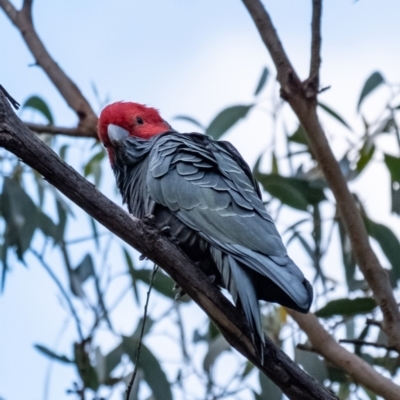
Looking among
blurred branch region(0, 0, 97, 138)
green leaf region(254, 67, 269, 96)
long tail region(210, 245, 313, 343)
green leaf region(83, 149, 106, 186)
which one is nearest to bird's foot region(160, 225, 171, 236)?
long tail region(210, 245, 313, 343)

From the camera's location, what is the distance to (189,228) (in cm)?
275

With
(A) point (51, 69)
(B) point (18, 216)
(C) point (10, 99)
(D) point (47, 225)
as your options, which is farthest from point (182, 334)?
(C) point (10, 99)

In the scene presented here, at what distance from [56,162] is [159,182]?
2.27ft

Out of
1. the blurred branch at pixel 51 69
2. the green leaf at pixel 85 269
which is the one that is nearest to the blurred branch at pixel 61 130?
the blurred branch at pixel 51 69

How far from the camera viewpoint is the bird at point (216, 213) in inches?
96.5

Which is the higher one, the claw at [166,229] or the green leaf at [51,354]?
the claw at [166,229]

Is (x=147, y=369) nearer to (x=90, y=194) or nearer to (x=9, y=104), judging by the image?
(x=90, y=194)

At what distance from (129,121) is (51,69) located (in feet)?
3.33

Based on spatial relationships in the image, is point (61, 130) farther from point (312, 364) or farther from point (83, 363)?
Result: point (312, 364)

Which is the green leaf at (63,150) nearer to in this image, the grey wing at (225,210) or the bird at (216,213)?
the bird at (216,213)

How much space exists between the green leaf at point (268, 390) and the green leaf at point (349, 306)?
1.38 ft

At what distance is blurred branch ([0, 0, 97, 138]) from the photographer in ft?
13.9

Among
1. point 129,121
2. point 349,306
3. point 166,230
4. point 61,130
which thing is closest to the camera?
point 166,230

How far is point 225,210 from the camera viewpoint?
2729 millimetres
